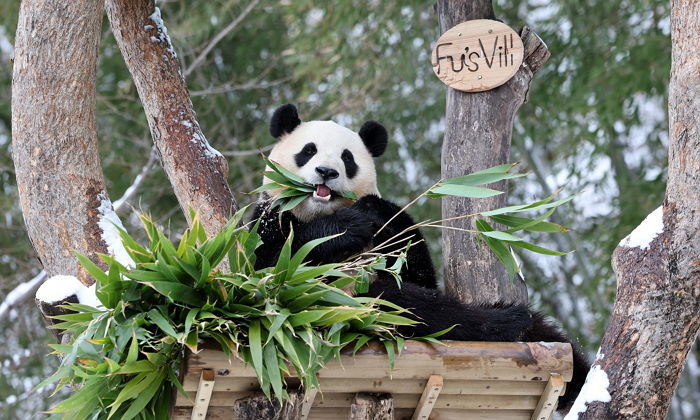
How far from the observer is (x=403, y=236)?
12.0 feet

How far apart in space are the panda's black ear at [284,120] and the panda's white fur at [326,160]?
2 centimetres

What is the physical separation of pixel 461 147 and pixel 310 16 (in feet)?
16.9

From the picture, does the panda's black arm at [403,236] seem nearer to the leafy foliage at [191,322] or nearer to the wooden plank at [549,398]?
the wooden plank at [549,398]

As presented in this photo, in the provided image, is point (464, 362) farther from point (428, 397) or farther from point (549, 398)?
point (549, 398)

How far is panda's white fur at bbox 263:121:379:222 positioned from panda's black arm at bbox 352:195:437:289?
0.49ft

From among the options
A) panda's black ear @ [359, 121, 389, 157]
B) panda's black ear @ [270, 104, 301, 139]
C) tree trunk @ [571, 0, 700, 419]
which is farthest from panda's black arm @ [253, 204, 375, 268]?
tree trunk @ [571, 0, 700, 419]

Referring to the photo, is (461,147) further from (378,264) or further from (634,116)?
(634,116)

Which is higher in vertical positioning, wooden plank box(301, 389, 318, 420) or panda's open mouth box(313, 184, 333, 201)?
panda's open mouth box(313, 184, 333, 201)

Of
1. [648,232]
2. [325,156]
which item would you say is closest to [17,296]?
[325,156]

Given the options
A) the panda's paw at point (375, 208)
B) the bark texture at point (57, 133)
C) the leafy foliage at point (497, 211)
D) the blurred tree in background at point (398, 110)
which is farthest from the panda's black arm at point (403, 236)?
the blurred tree in background at point (398, 110)

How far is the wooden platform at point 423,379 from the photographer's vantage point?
2695 millimetres

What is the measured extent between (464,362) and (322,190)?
1.05 m

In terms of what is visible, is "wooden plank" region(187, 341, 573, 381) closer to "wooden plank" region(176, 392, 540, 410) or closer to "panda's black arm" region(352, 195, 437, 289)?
"wooden plank" region(176, 392, 540, 410)

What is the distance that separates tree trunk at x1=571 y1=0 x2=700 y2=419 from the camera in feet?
8.90
